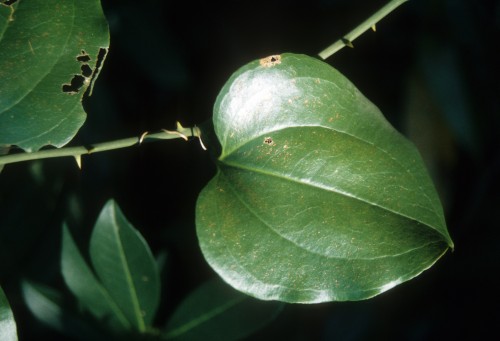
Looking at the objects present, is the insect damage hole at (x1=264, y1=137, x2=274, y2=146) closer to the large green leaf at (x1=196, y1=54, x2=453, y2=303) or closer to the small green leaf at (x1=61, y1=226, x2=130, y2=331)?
the large green leaf at (x1=196, y1=54, x2=453, y2=303)

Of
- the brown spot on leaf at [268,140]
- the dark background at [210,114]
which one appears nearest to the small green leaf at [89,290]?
the dark background at [210,114]

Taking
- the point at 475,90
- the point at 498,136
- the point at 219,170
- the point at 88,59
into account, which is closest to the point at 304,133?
the point at 219,170

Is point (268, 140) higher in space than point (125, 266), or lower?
higher

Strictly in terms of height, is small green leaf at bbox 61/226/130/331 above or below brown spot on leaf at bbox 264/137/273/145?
below

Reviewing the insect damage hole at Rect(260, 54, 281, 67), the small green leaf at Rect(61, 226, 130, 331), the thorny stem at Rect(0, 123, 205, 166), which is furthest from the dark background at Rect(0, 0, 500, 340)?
the insect damage hole at Rect(260, 54, 281, 67)

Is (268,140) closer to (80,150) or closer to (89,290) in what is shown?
(80,150)

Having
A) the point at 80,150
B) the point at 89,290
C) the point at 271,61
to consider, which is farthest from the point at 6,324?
the point at 271,61
